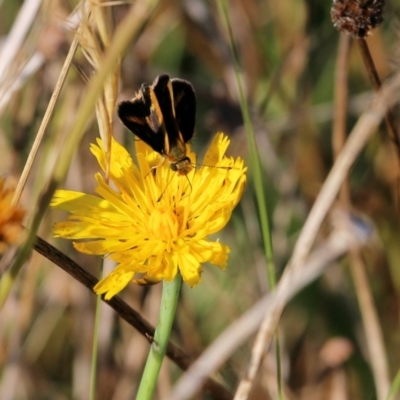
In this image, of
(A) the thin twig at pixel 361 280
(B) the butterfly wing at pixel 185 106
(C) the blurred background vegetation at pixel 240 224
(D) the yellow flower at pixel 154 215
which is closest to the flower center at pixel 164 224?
(D) the yellow flower at pixel 154 215

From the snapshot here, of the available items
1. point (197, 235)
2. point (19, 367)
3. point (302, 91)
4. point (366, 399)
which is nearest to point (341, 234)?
point (366, 399)

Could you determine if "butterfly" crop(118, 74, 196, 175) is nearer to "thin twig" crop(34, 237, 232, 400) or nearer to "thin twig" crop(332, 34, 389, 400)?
"thin twig" crop(34, 237, 232, 400)

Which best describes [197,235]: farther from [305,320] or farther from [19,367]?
[305,320]

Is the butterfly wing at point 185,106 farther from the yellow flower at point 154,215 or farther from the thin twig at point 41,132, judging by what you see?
the thin twig at point 41,132

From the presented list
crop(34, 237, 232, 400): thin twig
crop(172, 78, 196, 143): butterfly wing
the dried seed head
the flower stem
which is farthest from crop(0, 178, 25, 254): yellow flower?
the dried seed head

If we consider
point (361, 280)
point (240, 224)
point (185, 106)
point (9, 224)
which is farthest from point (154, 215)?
point (240, 224)

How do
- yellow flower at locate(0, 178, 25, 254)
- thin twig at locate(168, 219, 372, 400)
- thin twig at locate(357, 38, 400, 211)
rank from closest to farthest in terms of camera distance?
yellow flower at locate(0, 178, 25, 254) < thin twig at locate(168, 219, 372, 400) < thin twig at locate(357, 38, 400, 211)

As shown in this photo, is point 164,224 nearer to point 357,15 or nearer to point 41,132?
point 41,132
